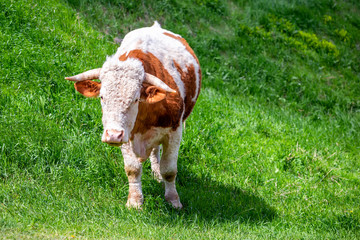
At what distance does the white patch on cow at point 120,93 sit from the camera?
4.64 m

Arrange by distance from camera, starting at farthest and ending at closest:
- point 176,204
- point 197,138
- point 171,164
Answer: point 197,138, point 176,204, point 171,164

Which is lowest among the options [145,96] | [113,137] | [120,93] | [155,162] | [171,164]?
[155,162]

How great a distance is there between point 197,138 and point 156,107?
2535 mm

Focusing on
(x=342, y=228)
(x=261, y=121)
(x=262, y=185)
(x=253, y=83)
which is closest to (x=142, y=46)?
(x=262, y=185)

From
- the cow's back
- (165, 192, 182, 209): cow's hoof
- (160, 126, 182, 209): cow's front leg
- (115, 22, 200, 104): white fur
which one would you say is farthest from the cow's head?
(165, 192, 182, 209): cow's hoof

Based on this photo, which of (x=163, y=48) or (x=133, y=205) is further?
(x=163, y=48)

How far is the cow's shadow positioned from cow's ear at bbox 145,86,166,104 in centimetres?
155

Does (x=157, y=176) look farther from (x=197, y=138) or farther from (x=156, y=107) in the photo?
(x=156, y=107)

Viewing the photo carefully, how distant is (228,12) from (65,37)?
6.38 meters

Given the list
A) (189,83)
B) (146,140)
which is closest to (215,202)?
(146,140)

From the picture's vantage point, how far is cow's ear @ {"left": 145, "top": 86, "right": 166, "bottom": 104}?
493cm

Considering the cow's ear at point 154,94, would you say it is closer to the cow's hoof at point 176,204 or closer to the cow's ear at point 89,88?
the cow's ear at point 89,88

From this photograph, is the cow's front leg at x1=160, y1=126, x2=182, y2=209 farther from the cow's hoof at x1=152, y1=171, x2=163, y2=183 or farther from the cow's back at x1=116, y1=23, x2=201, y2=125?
the cow's hoof at x1=152, y1=171, x2=163, y2=183

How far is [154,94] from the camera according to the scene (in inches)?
195
